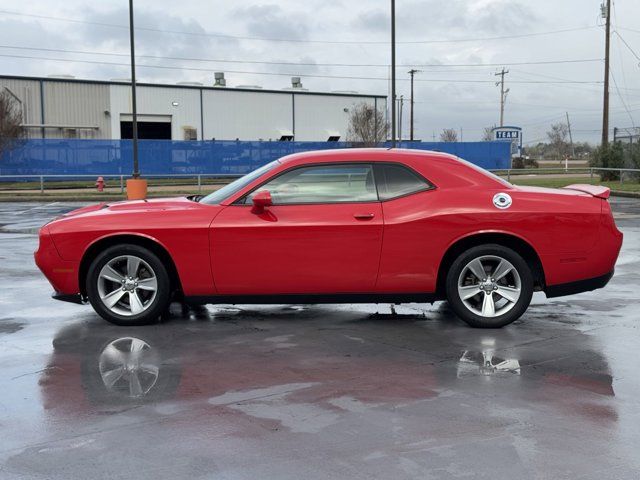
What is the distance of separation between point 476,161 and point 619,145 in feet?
57.0

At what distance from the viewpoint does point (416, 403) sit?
15.7 feet

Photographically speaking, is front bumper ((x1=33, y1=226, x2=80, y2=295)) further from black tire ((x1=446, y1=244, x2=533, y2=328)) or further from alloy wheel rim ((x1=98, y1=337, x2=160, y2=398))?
black tire ((x1=446, y1=244, x2=533, y2=328))

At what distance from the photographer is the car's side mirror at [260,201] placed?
6.66 metres

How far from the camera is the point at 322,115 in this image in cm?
6238

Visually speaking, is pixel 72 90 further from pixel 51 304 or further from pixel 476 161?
pixel 51 304

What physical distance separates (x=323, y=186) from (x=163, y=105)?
51.5m

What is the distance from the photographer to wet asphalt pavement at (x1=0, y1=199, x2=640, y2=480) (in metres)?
3.86

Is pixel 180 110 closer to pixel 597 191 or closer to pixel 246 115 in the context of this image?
pixel 246 115

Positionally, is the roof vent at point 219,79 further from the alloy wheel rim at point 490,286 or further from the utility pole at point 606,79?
the alloy wheel rim at point 490,286

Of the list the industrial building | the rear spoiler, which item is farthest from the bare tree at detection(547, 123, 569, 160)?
the rear spoiler

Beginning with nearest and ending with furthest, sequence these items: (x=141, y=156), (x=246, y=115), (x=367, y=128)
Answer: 1. (x=141, y=156)
2. (x=367, y=128)
3. (x=246, y=115)

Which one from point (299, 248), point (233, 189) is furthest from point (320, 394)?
point (233, 189)

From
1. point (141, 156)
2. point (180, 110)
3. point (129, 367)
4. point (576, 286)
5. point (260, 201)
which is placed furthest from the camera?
point (180, 110)

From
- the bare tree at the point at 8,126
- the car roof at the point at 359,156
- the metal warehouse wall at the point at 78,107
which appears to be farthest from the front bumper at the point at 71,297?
the metal warehouse wall at the point at 78,107
